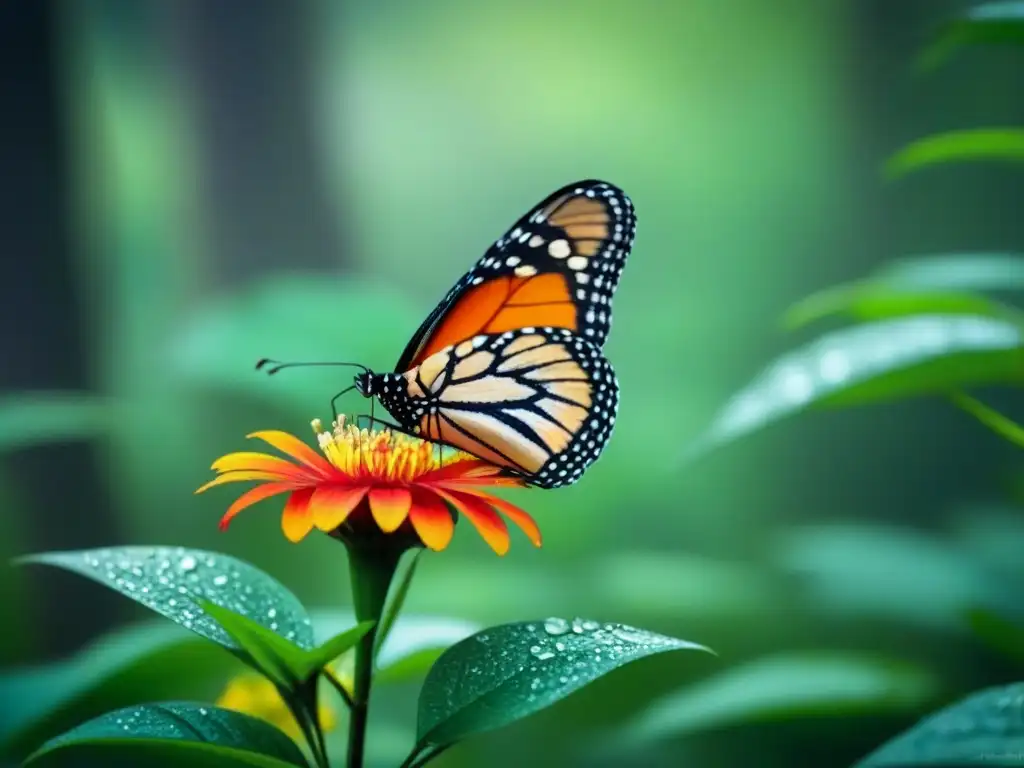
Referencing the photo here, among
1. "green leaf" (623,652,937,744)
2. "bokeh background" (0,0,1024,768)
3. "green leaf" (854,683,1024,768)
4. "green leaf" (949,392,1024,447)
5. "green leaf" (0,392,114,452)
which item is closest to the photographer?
"green leaf" (854,683,1024,768)

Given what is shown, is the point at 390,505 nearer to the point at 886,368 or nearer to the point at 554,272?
the point at 554,272

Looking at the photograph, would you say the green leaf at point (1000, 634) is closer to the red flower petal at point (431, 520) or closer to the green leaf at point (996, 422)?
the green leaf at point (996, 422)

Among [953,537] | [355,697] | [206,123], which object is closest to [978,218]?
[953,537]

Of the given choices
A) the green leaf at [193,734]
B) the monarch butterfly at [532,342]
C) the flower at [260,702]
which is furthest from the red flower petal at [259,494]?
the flower at [260,702]

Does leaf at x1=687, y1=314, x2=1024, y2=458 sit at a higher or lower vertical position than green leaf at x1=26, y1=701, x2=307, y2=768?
higher

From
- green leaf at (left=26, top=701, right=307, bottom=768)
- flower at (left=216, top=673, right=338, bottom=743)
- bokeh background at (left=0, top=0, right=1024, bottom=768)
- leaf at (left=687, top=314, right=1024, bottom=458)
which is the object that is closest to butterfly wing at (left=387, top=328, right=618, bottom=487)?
leaf at (left=687, top=314, right=1024, bottom=458)

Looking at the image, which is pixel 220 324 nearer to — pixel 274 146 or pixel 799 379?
pixel 274 146

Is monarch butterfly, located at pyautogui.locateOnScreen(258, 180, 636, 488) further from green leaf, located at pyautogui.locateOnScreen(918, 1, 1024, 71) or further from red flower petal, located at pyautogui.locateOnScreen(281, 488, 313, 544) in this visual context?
green leaf, located at pyautogui.locateOnScreen(918, 1, 1024, 71)
